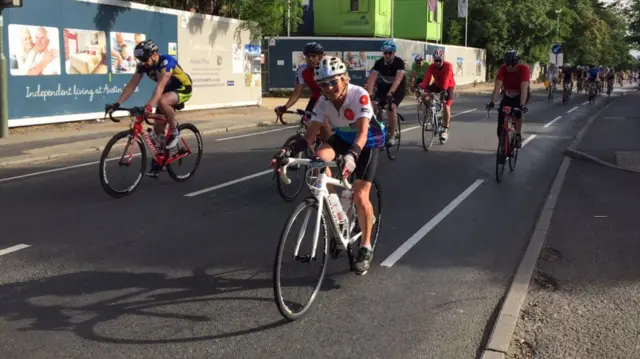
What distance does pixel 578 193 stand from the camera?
959 centimetres

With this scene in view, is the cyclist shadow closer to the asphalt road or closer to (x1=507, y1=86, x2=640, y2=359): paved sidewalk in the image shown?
the asphalt road

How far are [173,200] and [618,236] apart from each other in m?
5.12

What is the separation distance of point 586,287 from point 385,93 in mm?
7545

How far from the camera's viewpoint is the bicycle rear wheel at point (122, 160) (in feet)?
28.4

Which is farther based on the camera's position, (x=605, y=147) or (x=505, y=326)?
(x=605, y=147)

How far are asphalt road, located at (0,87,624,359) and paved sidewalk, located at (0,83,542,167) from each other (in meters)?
2.71

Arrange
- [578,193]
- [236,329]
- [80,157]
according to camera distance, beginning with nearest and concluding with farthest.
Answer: [236,329] → [578,193] → [80,157]

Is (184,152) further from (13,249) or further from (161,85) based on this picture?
(13,249)

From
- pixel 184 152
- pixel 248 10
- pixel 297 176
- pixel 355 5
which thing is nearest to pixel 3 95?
pixel 184 152

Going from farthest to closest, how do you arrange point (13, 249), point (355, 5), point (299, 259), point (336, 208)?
point (355, 5), point (13, 249), point (336, 208), point (299, 259)

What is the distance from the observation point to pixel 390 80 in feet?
40.5

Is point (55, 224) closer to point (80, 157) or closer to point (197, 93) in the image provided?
point (80, 157)

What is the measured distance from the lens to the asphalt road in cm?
435

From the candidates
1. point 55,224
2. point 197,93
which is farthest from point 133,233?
point 197,93
